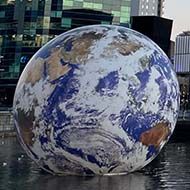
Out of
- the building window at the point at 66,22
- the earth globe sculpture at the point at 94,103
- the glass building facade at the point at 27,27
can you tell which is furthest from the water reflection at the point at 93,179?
the building window at the point at 66,22

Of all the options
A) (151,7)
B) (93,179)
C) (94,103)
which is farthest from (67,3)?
(151,7)

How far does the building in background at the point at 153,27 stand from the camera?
61781 millimetres

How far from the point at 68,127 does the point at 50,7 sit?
6898 cm

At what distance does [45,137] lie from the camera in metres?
13.0

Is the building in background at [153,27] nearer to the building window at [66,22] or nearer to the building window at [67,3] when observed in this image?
the building window at [66,22]

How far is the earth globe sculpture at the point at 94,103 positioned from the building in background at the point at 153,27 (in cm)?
4619

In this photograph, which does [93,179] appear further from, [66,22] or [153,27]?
[66,22]

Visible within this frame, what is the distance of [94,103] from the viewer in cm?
1259

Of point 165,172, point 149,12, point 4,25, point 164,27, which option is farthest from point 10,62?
point 149,12

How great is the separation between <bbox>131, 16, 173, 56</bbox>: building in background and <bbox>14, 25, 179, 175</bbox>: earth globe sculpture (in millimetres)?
46190

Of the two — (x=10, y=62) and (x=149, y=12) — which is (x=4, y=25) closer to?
(x=10, y=62)

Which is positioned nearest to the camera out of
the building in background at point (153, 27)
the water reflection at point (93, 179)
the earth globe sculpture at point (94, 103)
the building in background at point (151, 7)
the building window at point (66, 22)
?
the water reflection at point (93, 179)

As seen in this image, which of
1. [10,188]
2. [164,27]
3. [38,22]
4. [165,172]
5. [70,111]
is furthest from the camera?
[38,22]

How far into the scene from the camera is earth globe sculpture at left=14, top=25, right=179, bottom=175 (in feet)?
41.6
